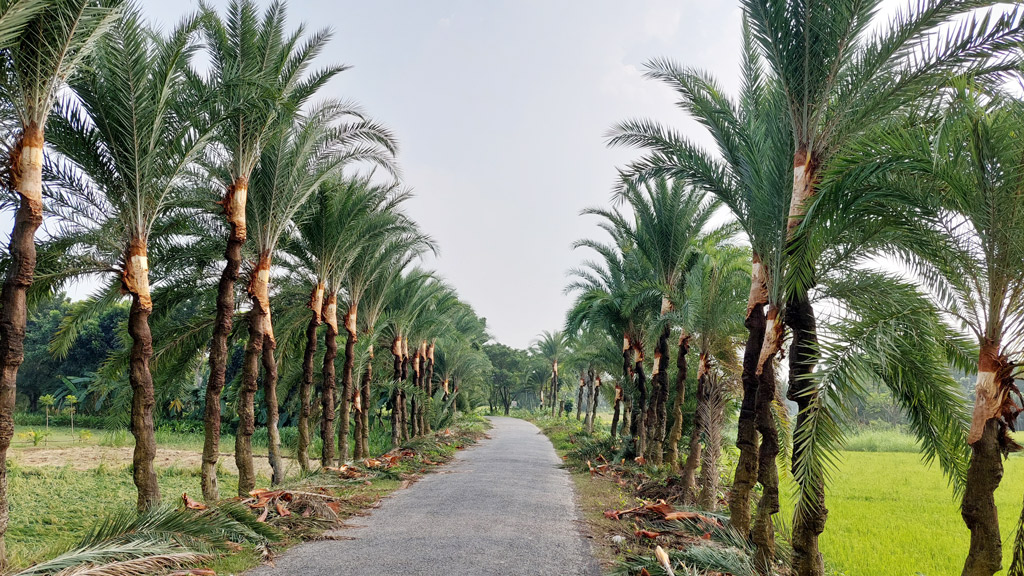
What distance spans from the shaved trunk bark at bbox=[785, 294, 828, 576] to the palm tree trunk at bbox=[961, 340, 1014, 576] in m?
1.16

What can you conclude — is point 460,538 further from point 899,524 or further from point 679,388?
point 899,524

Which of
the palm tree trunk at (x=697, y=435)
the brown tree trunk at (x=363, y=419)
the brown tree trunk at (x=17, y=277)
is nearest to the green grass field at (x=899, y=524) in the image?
the palm tree trunk at (x=697, y=435)

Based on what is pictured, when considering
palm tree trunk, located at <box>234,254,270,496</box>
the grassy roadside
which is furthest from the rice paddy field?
palm tree trunk, located at <box>234,254,270,496</box>

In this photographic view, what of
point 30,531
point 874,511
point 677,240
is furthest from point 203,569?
point 874,511

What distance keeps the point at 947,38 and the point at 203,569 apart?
868 centimetres

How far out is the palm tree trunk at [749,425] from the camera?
294 inches

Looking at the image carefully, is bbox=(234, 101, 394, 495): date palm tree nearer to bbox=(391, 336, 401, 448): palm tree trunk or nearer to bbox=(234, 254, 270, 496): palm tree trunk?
bbox=(234, 254, 270, 496): palm tree trunk

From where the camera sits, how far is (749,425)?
7586mm

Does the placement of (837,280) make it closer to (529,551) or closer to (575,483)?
(529,551)

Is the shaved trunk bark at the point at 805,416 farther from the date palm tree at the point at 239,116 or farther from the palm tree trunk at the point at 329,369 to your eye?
the palm tree trunk at the point at 329,369

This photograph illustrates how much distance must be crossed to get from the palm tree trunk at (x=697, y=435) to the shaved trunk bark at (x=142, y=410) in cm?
885

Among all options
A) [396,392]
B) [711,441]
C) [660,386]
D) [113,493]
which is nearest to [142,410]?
[113,493]

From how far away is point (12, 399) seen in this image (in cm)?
570

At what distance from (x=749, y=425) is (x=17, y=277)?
8320 millimetres
